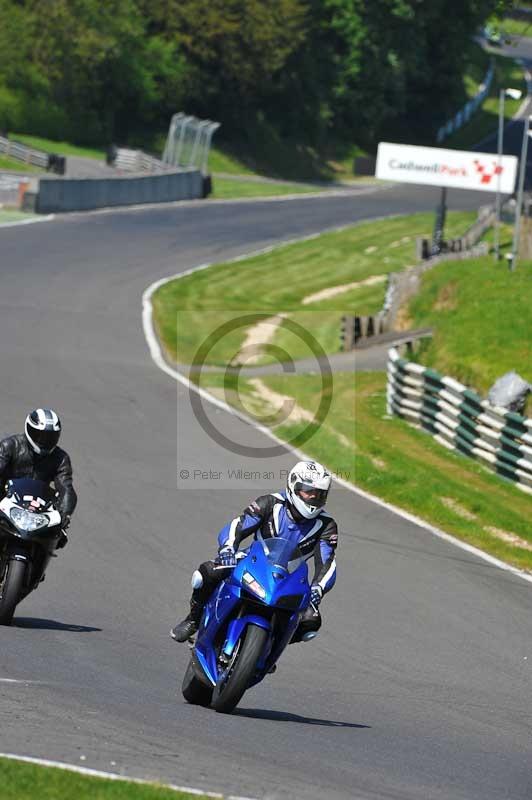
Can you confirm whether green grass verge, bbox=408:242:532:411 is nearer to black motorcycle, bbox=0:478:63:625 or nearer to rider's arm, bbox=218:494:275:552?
black motorcycle, bbox=0:478:63:625

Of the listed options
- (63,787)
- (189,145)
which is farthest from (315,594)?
(189,145)

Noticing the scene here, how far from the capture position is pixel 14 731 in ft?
26.9

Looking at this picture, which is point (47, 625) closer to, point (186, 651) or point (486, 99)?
point (186, 651)

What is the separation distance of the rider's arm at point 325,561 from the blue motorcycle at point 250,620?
31 cm

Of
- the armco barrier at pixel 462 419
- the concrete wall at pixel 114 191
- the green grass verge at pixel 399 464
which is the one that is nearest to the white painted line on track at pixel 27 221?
the concrete wall at pixel 114 191

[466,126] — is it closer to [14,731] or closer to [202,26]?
[202,26]

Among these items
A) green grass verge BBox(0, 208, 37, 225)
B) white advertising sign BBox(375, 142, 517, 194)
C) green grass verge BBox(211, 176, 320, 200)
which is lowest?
green grass verge BBox(211, 176, 320, 200)

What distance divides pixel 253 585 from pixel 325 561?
0.82 metres

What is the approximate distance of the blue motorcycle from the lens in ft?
31.6

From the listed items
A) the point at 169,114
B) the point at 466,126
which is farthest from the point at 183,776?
the point at 466,126

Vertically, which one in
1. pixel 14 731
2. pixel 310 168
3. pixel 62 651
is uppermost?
pixel 14 731

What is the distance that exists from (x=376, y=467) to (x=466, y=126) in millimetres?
82850

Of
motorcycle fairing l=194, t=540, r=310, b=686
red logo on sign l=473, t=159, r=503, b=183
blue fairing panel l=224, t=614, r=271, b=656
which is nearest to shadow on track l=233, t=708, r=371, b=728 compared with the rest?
motorcycle fairing l=194, t=540, r=310, b=686

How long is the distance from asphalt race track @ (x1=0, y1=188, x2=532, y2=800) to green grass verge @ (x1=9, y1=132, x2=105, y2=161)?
40.8 meters
